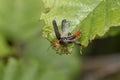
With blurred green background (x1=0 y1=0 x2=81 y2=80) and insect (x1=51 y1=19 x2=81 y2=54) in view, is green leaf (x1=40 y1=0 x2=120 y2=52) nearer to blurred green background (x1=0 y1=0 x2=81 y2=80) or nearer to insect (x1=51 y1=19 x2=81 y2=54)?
insect (x1=51 y1=19 x2=81 y2=54)

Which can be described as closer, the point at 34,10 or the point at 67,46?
the point at 67,46

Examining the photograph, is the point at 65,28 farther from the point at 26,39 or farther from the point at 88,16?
the point at 26,39

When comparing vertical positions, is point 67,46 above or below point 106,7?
below

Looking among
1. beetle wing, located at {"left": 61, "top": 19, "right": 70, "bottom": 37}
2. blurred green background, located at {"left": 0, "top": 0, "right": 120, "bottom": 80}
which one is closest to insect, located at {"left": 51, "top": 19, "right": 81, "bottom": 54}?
beetle wing, located at {"left": 61, "top": 19, "right": 70, "bottom": 37}

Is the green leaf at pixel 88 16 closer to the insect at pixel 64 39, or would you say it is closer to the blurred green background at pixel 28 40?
the insect at pixel 64 39

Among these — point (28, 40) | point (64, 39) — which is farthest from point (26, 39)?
point (64, 39)

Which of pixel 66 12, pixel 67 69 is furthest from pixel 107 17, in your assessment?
pixel 67 69

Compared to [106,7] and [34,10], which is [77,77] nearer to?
[34,10]

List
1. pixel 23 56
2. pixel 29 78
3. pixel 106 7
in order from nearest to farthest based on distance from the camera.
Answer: pixel 106 7 → pixel 29 78 → pixel 23 56
